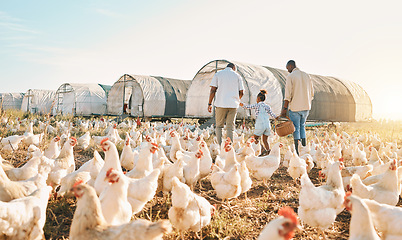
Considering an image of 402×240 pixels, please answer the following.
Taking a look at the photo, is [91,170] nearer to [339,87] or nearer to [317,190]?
[317,190]

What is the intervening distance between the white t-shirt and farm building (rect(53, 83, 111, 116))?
19.0m

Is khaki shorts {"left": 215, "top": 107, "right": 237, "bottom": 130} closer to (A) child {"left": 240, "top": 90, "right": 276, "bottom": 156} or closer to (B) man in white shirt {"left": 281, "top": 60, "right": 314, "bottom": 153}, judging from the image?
(A) child {"left": 240, "top": 90, "right": 276, "bottom": 156}

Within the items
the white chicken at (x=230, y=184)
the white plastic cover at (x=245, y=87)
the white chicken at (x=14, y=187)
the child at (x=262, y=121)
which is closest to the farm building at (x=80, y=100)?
the white plastic cover at (x=245, y=87)

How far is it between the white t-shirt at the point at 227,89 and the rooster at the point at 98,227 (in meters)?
5.43

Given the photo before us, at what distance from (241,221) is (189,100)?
48.1ft

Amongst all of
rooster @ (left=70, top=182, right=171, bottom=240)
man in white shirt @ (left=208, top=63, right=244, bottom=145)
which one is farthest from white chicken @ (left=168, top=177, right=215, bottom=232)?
man in white shirt @ (left=208, top=63, right=244, bottom=145)

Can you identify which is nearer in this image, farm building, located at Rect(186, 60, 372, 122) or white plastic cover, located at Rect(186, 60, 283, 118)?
white plastic cover, located at Rect(186, 60, 283, 118)

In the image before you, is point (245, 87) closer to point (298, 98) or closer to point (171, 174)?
point (298, 98)

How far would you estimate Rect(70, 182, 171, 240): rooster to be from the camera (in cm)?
198

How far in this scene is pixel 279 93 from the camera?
51.5ft

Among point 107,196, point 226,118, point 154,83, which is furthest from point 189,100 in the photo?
point 107,196

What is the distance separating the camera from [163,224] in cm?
197

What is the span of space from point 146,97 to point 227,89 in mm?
13807

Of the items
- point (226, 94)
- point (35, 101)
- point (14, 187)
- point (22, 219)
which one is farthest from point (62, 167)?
point (35, 101)
